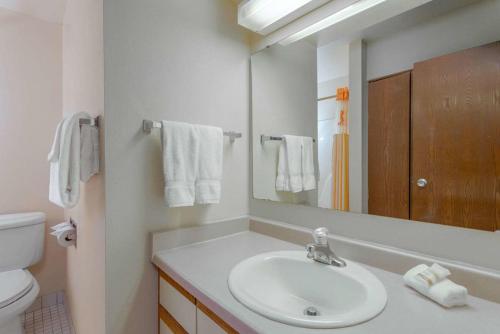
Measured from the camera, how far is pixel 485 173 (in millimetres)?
727

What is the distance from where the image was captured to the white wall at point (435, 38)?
738 millimetres

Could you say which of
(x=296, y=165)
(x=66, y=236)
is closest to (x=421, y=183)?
(x=296, y=165)

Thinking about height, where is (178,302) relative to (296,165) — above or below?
below

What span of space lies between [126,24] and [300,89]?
0.80m

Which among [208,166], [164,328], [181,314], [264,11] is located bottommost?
[164,328]

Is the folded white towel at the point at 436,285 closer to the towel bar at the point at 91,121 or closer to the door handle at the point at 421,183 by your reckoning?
the door handle at the point at 421,183

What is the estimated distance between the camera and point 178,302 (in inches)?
35.9

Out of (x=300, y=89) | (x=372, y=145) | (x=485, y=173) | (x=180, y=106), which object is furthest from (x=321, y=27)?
(x=485, y=173)

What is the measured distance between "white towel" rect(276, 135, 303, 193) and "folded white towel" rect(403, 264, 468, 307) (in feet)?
1.93

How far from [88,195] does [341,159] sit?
119cm

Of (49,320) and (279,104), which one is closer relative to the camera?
(279,104)

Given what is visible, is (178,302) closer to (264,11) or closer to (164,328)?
(164,328)

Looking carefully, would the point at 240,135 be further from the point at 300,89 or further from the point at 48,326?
the point at 48,326

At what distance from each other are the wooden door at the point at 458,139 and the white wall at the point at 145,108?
870 mm
